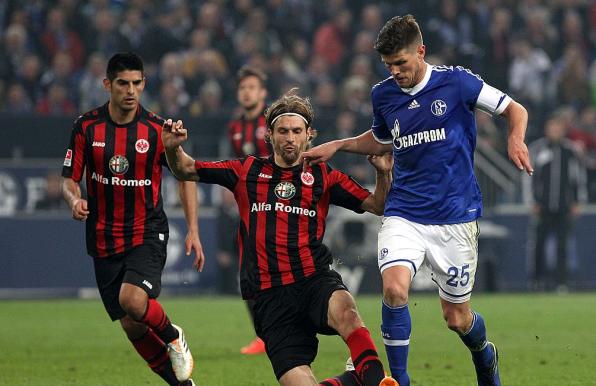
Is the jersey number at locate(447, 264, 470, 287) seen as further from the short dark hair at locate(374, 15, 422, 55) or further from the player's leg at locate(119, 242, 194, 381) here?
the player's leg at locate(119, 242, 194, 381)

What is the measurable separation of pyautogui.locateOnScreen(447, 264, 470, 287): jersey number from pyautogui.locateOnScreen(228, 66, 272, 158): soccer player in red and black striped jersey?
13.5 ft

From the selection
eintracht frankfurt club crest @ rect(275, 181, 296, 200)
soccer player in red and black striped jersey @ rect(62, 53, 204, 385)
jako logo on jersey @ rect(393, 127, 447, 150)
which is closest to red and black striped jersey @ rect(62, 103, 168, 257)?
soccer player in red and black striped jersey @ rect(62, 53, 204, 385)

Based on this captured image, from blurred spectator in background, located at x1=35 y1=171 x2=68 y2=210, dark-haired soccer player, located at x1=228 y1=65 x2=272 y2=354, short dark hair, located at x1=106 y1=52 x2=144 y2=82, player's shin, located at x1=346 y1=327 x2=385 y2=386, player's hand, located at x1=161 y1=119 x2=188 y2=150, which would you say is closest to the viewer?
player's shin, located at x1=346 y1=327 x2=385 y2=386

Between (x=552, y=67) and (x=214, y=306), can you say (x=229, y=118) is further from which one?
(x=552, y=67)

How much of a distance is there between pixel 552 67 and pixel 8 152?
8.81 m

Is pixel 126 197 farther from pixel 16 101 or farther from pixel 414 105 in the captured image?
pixel 16 101

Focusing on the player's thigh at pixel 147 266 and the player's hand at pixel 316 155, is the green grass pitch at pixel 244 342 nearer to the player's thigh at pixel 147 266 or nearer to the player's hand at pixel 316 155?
the player's thigh at pixel 147 266

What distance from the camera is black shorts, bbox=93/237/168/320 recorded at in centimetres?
806

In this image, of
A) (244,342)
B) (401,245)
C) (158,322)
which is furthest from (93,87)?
(401,245)

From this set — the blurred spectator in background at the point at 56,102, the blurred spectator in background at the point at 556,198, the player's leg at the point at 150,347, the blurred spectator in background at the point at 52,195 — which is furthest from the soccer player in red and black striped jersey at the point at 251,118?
the blurred spectator in background at the point at 556,198

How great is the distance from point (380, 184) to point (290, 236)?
0.70 m

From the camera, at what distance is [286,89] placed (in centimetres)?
1864

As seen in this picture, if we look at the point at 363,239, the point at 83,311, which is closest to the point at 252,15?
the point at 363,239

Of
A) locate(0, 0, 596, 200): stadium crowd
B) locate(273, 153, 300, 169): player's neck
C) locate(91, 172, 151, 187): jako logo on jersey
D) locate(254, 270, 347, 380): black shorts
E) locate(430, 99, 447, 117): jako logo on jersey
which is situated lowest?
locate(254, 270, 347, 380): black shorts
